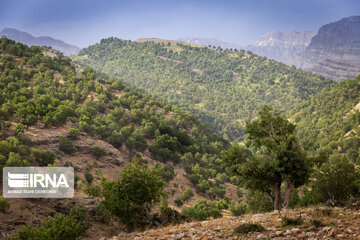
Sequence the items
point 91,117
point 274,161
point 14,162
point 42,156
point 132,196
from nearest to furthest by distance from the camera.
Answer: point 274,161 → point 132,196 → point 14,162 → point 42,156 → point 91,117

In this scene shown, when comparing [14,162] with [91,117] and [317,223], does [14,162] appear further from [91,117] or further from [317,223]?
[91,117]

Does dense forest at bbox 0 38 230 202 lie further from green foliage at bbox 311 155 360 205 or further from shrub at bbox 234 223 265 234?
green foliage at bbox 311 155 360 205

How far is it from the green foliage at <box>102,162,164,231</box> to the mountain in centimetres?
487

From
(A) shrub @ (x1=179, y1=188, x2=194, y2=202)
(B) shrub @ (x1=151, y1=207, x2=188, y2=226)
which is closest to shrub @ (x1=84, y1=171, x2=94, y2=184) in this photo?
(A) shrub @ (x1=179, y1=188, x2=194, y2=202)

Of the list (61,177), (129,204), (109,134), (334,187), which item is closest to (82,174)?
(61,177)

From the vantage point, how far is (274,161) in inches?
751

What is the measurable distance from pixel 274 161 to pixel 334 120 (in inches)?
4073

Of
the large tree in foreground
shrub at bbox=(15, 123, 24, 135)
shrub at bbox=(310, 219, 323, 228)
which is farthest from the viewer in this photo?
Answer: shrub at bbox=(15, 123, 24, 135)

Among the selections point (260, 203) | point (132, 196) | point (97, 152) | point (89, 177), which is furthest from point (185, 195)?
point (132, 196)

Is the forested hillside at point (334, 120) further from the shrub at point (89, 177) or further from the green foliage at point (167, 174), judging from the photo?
the shrub at point (89, 177)

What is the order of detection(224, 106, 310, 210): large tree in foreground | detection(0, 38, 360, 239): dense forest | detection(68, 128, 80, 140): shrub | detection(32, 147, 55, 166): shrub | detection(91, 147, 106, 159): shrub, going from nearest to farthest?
detection(224, 106, 310, 210): large tree in foreground
detection(0, 38, 360, 239): dense forest
detection(32, 147, 55, 166): shrub
detection(91, 147, 106, 159): shrub
detection(68, 128, 80, 140): shrub

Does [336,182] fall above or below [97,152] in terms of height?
above

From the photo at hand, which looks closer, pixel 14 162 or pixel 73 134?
pixel 14 162

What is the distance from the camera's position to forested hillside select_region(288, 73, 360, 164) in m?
84.6
